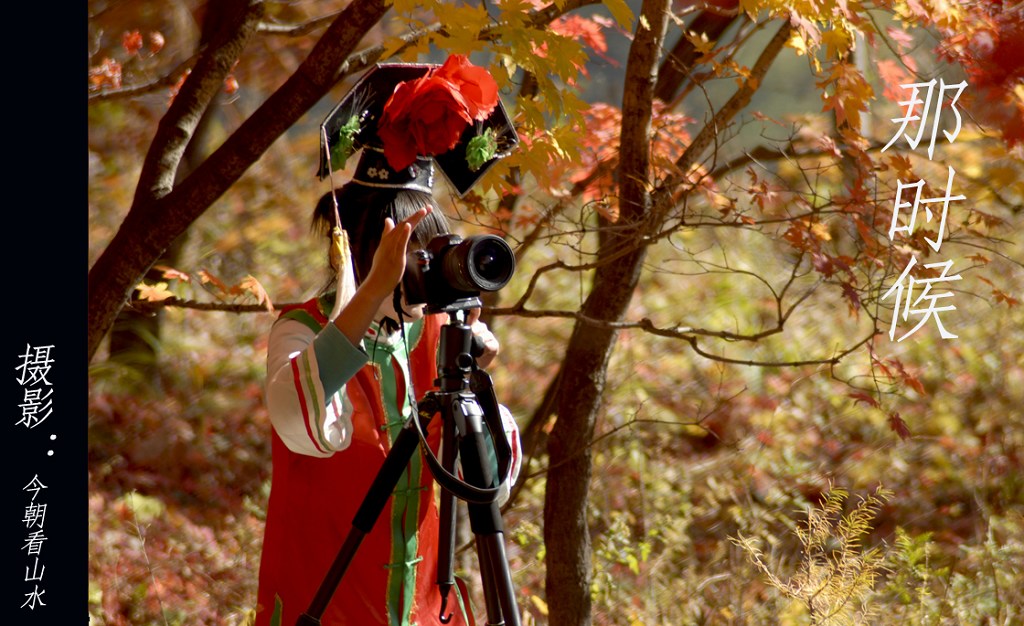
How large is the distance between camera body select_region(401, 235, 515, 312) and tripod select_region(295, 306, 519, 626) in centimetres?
3

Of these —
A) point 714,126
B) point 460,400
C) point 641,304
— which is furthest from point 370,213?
point 641,304

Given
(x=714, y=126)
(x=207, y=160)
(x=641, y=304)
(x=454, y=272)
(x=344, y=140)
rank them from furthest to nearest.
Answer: (x=641, y=304) < (x=714, y=126) < (x=207, y=160) < (x=344, y=140) < (x=454, y=272)

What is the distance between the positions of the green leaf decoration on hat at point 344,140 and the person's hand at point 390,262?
296 mm

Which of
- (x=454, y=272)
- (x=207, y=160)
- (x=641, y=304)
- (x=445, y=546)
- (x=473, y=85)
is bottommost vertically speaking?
(x=445, y=546)

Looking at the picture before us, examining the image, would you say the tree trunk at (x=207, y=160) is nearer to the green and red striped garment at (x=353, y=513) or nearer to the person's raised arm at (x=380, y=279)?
the green and red striped garment at (x=353, y=513)

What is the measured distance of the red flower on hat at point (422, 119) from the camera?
1570 mm

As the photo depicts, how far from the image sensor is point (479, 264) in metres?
1.43

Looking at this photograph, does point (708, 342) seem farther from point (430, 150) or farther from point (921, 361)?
point (430, 150)

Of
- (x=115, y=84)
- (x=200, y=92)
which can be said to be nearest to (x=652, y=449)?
(x=115, y=84)

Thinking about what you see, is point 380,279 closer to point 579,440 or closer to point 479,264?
point 479,264

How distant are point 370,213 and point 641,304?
4.04m

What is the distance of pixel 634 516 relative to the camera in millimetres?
4305

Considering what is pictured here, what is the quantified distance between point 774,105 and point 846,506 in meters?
3.26
